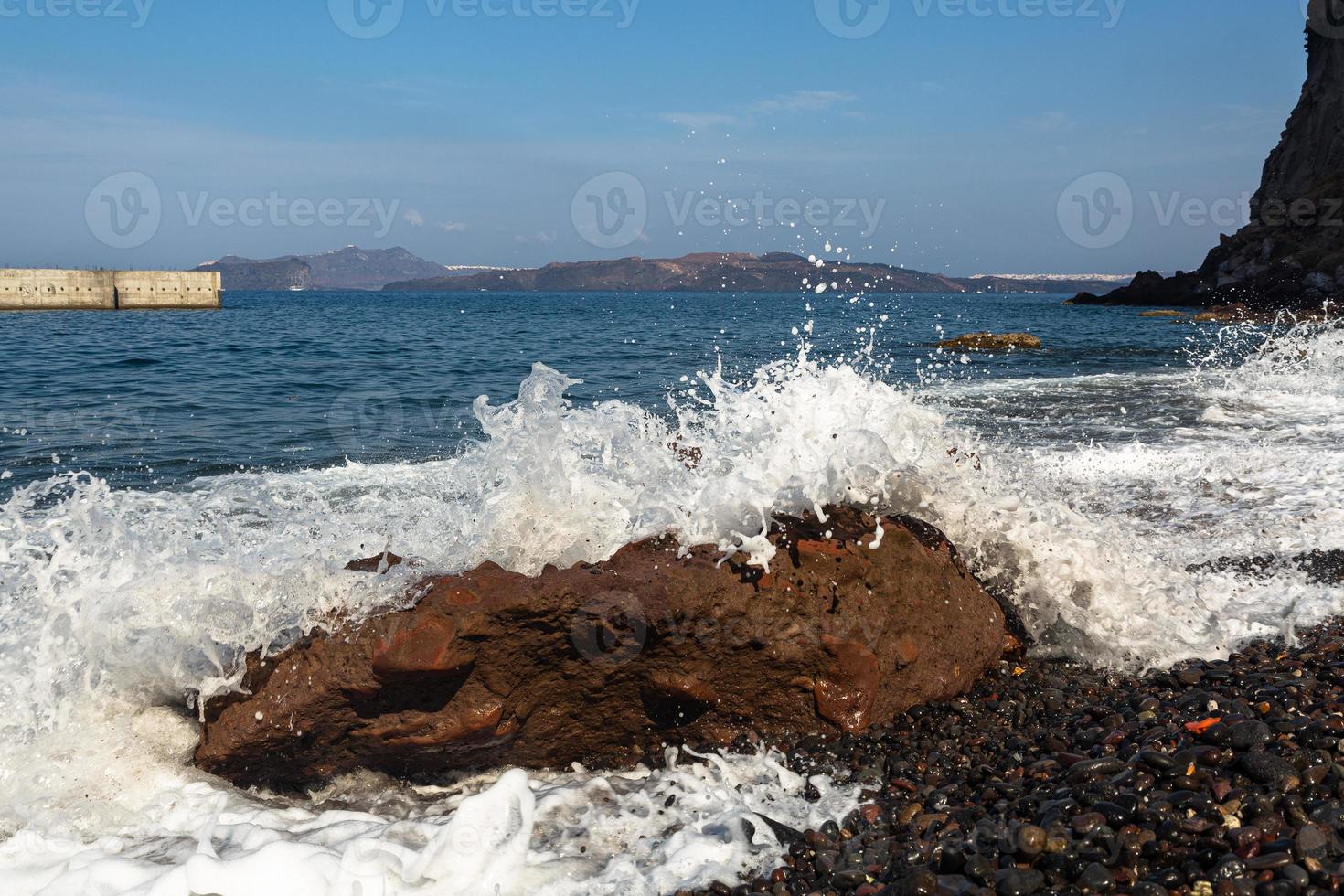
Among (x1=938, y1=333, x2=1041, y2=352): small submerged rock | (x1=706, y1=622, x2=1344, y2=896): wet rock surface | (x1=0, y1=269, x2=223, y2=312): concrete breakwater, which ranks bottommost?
(x1=706, y1=622, x2=1344, y2=896): wet rock surface

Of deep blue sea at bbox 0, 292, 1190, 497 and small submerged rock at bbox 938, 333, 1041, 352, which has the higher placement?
small submerged rock at bbox 938, 333, 1041, 352

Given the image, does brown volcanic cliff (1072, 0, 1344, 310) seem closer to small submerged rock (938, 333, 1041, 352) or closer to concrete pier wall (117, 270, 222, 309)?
small submerged rock (938, 333, 1041, 352)

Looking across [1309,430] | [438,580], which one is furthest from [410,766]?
[1309,430]

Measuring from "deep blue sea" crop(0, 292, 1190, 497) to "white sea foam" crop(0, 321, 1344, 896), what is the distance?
16.2 feet

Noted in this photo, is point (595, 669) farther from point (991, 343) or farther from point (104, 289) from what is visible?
point (104, 289)

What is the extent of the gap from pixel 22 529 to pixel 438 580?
2.97 meters

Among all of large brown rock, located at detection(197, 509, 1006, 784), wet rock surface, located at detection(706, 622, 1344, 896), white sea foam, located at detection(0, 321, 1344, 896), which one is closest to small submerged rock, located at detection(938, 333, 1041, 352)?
white sea foam, located at detection(0, 321, 1344, 896)

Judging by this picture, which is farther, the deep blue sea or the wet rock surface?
the deep blue sea

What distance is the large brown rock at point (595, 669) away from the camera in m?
3.62

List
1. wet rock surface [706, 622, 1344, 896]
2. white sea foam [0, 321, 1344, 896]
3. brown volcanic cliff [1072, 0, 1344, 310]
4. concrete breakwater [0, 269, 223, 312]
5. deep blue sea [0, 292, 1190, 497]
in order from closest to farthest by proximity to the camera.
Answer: wet rock surface [706, 622, 1344, 896] < white sea foam [0, 321, 1344, 896] < deep blue sea [0, 292, 1190, 497] < brown volcanic cliff [1072, 0, 1344, 310] < concrete breakwater [0, 269, 223, 312]

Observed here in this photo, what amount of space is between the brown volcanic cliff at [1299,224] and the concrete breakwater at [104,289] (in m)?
60.4

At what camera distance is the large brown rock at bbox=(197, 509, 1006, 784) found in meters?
3.62

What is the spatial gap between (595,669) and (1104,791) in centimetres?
194

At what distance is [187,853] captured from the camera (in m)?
3.16
